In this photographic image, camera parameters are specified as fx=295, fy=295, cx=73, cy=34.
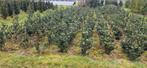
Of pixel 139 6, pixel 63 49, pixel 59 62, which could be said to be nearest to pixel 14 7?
pixel 139 6

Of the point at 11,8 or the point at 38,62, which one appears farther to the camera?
the point at 11,8

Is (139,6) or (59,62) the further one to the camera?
(139,6)

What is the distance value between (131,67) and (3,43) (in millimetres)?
4425

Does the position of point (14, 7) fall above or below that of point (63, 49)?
above

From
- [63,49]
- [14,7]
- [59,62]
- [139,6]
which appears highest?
[14,7]

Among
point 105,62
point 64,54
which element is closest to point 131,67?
point 105,62

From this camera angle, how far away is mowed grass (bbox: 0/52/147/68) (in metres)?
8.71

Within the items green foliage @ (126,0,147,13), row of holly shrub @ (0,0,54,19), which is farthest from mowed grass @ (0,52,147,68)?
green foliage @ (126,0,147,13)

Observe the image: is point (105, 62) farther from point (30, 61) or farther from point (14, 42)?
point (14, 42)

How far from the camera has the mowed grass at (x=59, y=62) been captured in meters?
8.71

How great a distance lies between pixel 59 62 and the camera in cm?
883

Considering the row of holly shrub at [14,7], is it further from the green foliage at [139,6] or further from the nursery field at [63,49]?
the nursery field at [63,49]

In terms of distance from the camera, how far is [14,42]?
11.0m

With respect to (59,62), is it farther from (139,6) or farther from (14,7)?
(139,6)
